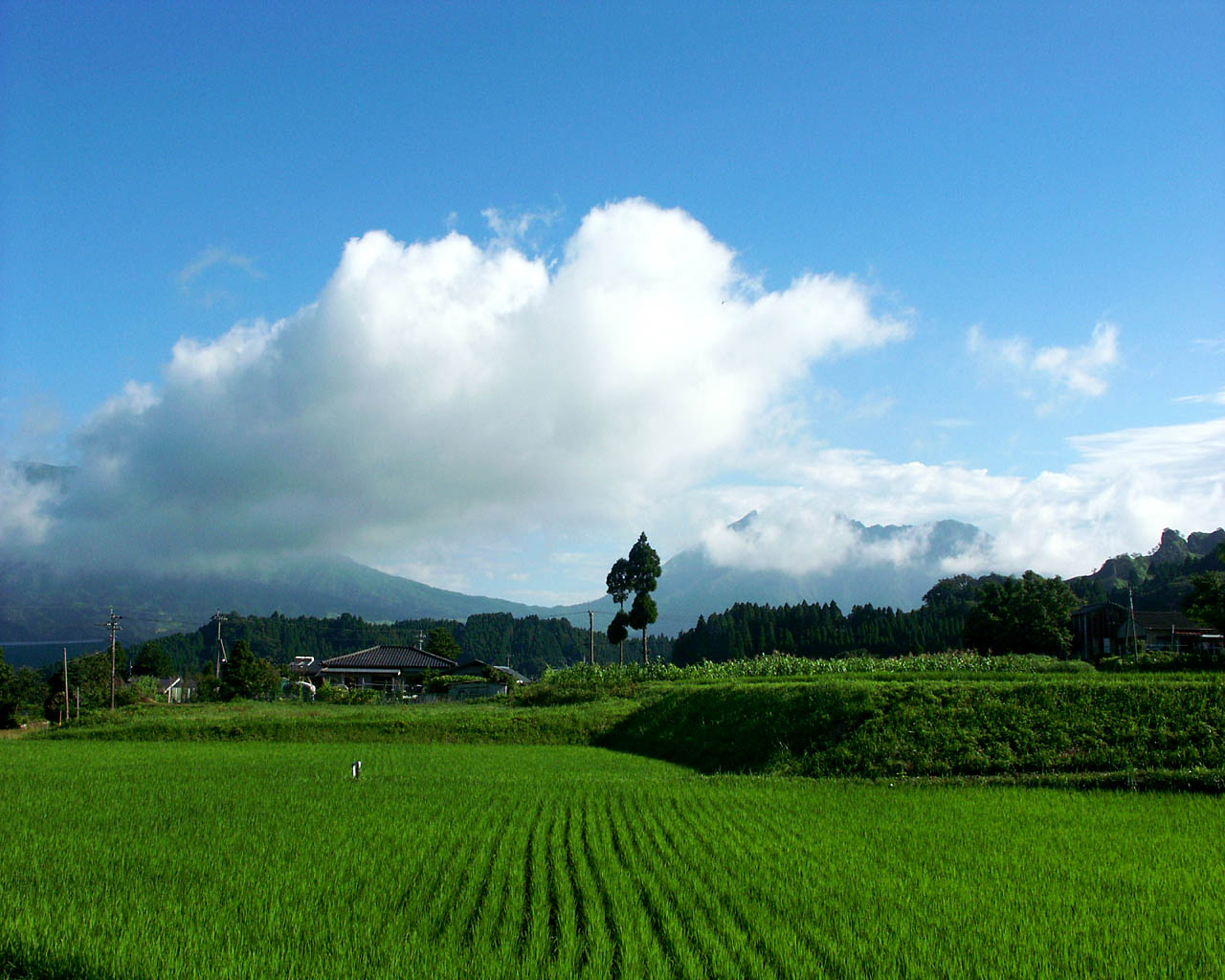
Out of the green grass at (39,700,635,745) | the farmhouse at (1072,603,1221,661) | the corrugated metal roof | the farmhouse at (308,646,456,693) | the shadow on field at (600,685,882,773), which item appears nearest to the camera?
the shadow on field at (600,685,882,773)

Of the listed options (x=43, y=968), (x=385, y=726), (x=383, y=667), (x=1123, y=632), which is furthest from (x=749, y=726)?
(x=383, y=667)

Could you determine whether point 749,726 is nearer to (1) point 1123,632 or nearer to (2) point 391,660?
(1) point 1123,632

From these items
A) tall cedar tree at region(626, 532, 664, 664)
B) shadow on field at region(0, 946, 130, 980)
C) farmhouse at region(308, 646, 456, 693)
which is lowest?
farmhouse at region(308, 646, 456, 693)

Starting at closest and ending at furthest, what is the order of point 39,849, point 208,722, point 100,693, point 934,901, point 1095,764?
point 934,901
point 39,849
point 1095,764
point 208,722
point 100,693

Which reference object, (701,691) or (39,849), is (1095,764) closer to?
(701,691)

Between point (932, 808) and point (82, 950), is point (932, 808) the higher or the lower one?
the lower one

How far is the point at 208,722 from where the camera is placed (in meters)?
30.2

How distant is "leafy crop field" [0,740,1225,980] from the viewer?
19.2ft

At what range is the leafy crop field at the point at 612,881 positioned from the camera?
5844mm

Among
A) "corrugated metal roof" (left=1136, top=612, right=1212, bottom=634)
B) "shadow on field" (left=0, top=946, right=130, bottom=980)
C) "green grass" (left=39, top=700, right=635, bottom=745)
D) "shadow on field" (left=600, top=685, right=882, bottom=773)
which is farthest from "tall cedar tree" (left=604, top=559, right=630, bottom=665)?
"shadow on field" (left=0, top=946, right=130, bottom=980)

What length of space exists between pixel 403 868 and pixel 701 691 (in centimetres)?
1874

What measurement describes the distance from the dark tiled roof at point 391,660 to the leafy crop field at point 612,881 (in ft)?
169

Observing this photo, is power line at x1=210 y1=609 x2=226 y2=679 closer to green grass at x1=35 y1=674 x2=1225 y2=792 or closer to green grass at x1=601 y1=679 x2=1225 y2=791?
green grass at x1=35 y1=674 x2=1225 y2=792

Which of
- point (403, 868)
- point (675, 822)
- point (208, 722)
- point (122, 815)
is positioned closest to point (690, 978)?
point (403, 868)
